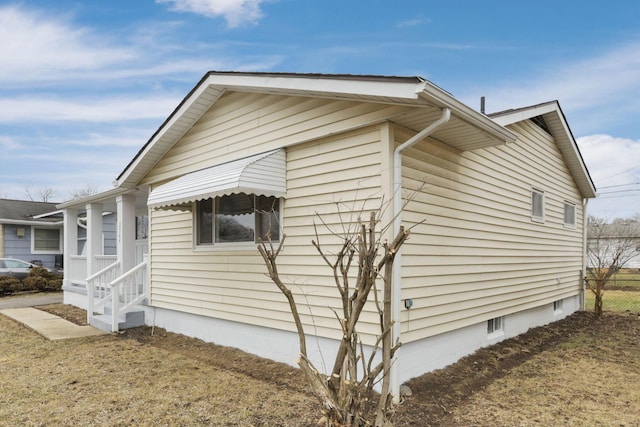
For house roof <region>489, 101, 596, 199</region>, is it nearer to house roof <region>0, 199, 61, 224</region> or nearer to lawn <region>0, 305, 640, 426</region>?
lawn <region>0, 305, 640, 426</region>

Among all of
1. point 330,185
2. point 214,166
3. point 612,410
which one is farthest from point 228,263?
point 612,410

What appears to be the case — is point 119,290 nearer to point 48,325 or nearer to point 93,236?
point 48,325

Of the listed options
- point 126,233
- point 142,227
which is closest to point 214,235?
point 126,233

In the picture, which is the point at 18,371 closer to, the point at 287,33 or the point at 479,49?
the point at 287,33

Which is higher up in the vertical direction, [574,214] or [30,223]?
[574,214]

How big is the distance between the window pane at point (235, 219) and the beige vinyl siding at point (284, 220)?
0.92 feet

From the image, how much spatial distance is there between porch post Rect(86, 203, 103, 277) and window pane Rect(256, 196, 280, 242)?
7.18 meters

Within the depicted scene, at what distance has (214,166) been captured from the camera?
7344 mm

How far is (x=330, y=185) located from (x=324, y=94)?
1.16 m

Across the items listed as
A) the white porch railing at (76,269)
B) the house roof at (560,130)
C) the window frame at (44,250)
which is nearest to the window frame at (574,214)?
the house roof at (560,130)

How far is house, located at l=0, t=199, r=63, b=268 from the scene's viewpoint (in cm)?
A: 1911

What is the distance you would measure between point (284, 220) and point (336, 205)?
3.22 feet

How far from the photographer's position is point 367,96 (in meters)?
4.80

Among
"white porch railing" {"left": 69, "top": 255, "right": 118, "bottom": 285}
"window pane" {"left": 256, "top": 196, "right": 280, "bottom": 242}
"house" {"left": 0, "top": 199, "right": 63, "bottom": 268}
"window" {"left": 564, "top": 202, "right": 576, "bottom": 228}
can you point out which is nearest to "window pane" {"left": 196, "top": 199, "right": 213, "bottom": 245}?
"window pane" {"left": 256, "top": 196, "right": 280, "bottom": 242}
